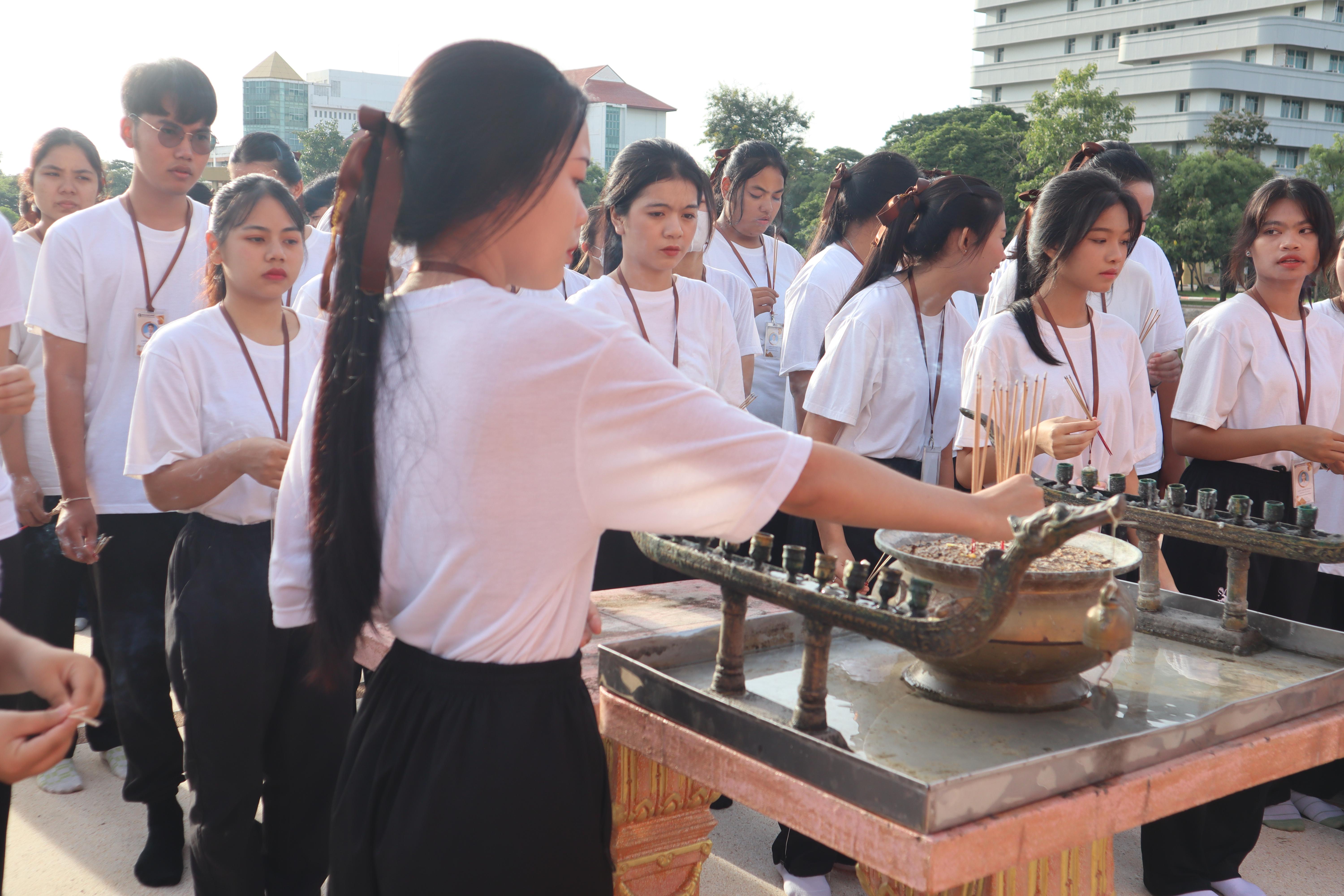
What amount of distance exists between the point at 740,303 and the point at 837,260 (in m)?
0.35

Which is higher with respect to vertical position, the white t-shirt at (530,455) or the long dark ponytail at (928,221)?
the long dark ponytail at (928,221)

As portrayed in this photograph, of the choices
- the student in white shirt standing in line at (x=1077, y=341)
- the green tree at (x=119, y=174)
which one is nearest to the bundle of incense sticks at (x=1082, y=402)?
the student in white shirt standing in line at (x=1077, y=341)

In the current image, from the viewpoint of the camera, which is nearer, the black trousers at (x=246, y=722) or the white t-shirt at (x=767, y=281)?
the black trousers at (x=246, y=722)

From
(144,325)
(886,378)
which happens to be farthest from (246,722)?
(886,378)

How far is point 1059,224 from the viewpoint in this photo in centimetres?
266

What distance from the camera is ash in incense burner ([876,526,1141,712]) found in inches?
55.1

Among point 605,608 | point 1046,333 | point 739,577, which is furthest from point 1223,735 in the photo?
point 1046,333

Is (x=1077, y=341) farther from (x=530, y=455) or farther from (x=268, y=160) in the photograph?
(x=268, y=160)

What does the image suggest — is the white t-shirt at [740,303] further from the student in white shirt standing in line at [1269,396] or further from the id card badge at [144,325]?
the id card badge at [144,325]

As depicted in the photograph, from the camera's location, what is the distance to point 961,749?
1.36m

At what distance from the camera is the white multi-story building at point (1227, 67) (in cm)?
4244

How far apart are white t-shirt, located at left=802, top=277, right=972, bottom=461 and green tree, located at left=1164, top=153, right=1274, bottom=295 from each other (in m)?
29.0

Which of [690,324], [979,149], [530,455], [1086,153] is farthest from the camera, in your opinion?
[979,149]

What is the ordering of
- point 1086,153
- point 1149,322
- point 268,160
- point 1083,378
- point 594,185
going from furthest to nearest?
point 594,185 → point 268,160 → point 1086,153 → point 1149,322 → point 1083,378
